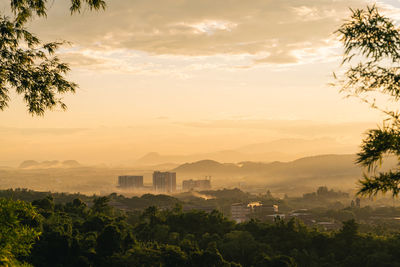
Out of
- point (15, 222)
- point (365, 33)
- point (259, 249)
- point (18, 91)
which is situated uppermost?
point (365, 33)

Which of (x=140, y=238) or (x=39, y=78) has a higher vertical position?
(x=39, y=78)

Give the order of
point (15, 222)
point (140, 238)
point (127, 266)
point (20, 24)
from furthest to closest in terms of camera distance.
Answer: point (140, 238)
point (127, 266)
point (20, 24)
point (15, 222)

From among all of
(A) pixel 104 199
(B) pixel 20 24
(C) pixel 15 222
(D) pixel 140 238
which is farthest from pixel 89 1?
(A) pixel 104 199

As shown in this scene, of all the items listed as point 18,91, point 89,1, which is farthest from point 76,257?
point 89,1

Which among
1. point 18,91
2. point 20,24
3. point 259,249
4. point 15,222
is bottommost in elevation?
point 259,249

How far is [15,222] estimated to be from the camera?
44.2 feet

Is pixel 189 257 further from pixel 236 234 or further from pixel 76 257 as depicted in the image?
pixel 236 234

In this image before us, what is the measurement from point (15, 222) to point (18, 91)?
803cm

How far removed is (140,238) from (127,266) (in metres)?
33.3

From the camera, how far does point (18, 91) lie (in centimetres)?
2000

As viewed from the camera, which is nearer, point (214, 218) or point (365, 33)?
point (365, 33)

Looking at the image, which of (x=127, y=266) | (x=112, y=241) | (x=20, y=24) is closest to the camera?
(x=20, y=24)

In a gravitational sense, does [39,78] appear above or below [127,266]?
above

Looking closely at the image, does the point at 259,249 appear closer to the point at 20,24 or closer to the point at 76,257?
the point at 76,257
